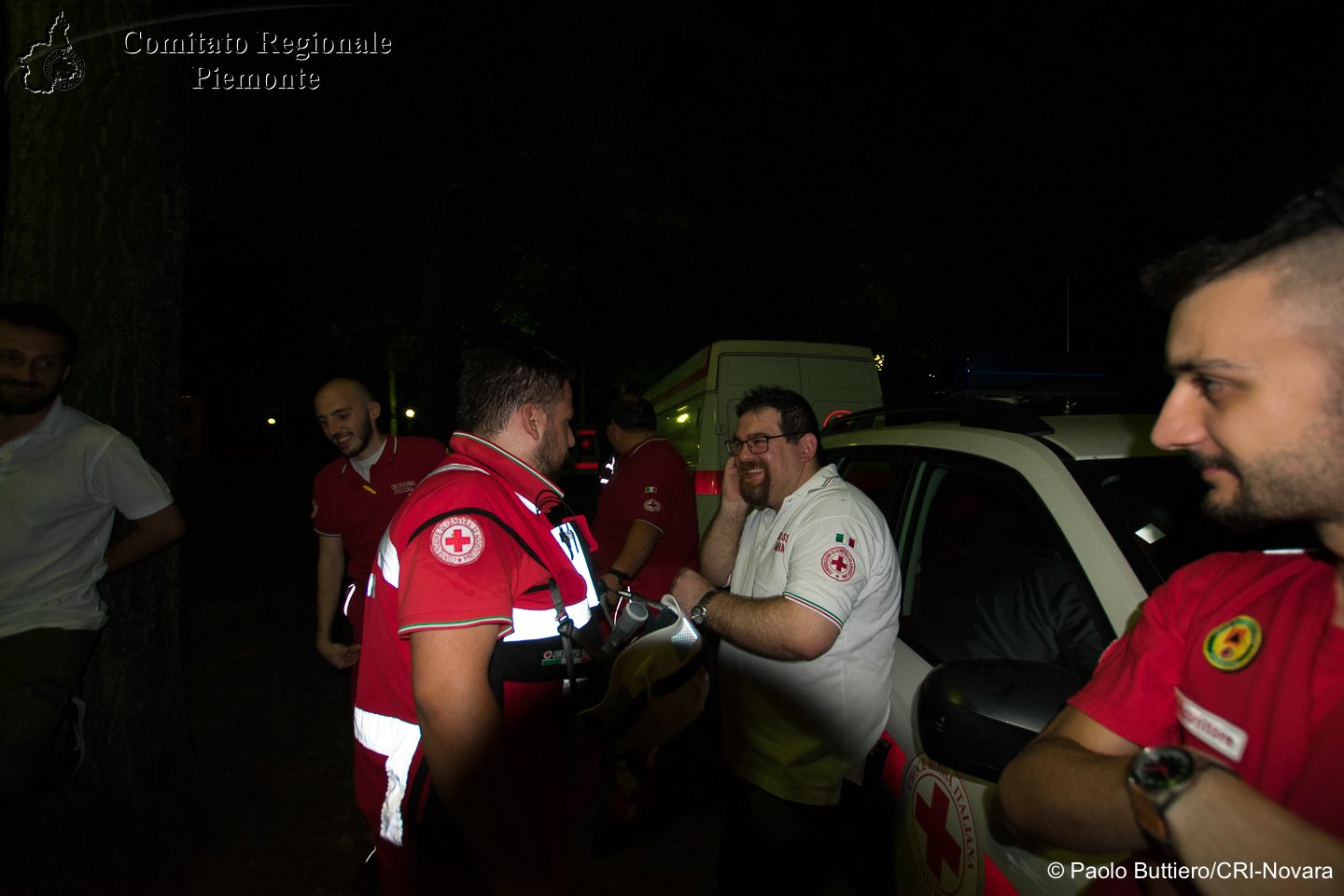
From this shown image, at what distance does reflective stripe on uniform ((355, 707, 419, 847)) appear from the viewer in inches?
68.8

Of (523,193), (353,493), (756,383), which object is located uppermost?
(523,193)

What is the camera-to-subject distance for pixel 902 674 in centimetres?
229

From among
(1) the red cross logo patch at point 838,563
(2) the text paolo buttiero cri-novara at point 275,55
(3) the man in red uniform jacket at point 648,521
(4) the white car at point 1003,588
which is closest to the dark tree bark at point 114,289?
(3) the man in red uniform jacket at point 648,521

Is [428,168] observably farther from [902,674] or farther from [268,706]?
[902,674]

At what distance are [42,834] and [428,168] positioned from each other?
29.9 feet

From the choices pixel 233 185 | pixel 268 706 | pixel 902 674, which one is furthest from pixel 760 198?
pixel 902 674

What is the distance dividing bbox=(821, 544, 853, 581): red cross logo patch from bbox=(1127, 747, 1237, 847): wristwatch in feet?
3.70

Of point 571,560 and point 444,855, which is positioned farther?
point 571,560

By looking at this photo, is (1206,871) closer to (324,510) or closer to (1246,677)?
(1246,677)

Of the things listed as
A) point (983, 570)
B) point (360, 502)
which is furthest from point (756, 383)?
point (983, 570)

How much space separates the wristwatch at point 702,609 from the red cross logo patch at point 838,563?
1.50 feet

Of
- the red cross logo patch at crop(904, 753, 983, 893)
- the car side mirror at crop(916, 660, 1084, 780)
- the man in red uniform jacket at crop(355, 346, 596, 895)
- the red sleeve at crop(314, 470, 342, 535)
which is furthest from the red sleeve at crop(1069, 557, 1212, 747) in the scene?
the red sleeve at crop(314, 470, 342, 535)

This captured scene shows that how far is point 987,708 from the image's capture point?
141 centimetres

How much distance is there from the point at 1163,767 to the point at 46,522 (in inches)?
126
